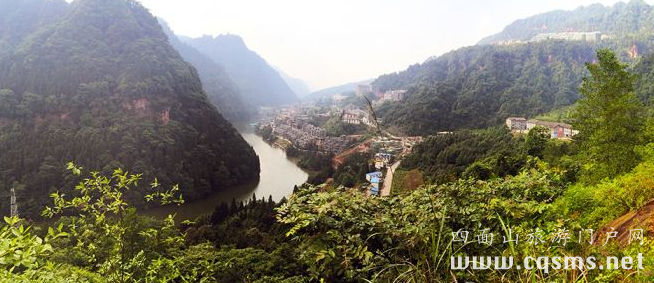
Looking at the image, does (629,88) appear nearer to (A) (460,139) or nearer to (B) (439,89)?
(A) (460,139)

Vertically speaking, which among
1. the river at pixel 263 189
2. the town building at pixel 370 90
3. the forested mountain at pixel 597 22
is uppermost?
the forested mountain at pixel 597 22

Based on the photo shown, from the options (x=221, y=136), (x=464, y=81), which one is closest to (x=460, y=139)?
(x=221, y=136)

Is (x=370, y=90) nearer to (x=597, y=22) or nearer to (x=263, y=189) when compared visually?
(x=263, y=189)

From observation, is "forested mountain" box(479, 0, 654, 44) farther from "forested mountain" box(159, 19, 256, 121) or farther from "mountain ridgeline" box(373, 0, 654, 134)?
"forested mountain" box(159, 19, 256, 121)

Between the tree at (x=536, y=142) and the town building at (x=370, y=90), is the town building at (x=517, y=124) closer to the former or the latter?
the tree at (x=536, y=142)

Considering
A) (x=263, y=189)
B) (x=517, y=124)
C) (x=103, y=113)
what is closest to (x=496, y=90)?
(x=517, y=124)

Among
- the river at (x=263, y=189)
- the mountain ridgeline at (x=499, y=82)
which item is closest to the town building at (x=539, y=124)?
the mountain ridgeline at (x=499, y=82)

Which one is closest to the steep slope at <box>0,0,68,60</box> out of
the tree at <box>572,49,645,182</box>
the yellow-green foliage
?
the tree at <box>572,49,645,182</box>
